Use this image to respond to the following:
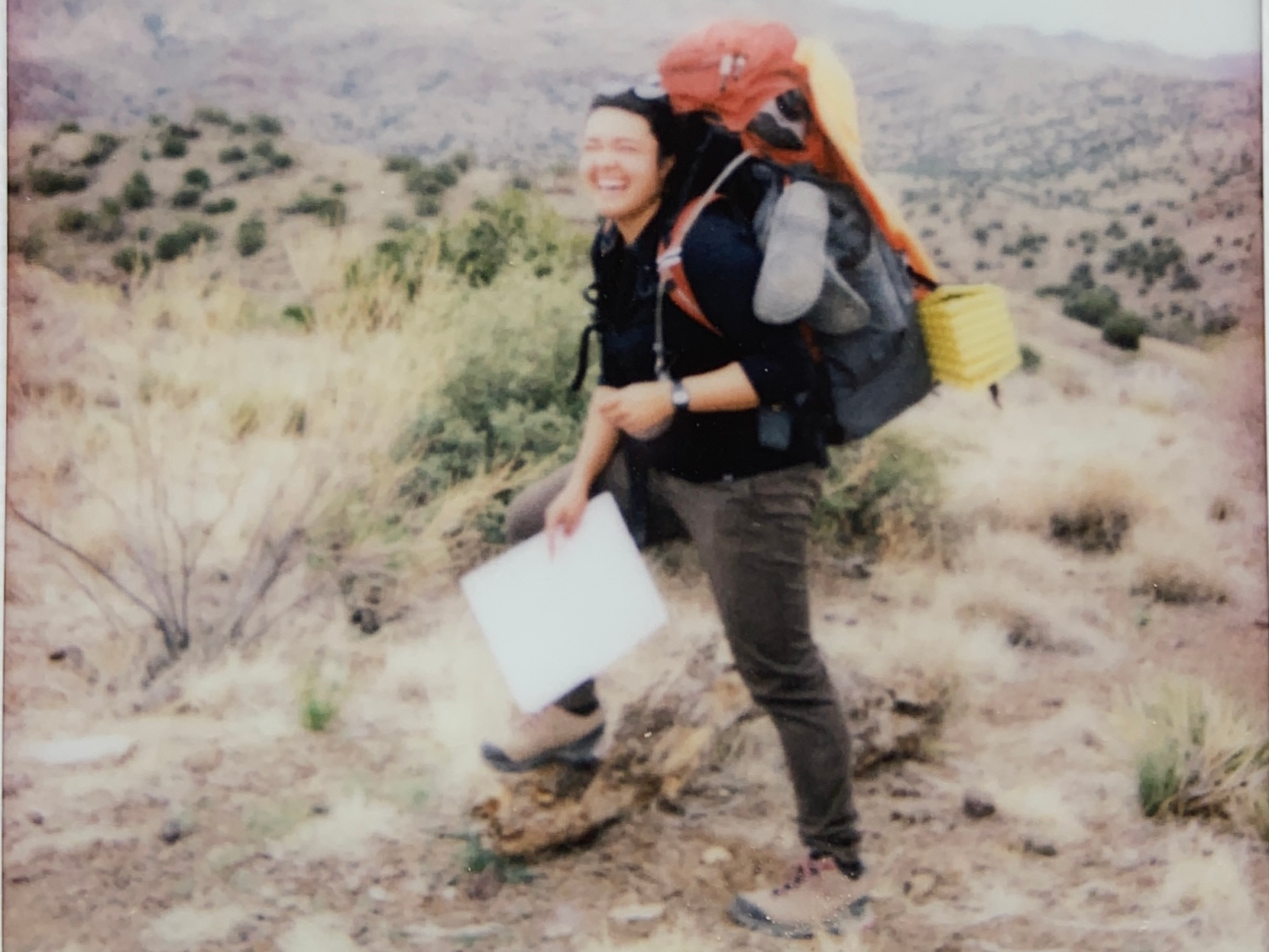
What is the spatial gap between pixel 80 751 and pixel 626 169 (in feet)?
6.12

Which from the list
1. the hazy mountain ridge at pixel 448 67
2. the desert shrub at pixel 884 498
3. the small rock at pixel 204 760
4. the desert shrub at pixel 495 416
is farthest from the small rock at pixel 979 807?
the small rock at pixel 204 760

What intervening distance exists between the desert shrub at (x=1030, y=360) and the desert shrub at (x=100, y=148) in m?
2.33

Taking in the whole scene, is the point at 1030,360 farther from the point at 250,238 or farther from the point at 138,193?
the point at 138,193

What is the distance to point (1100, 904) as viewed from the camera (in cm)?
268

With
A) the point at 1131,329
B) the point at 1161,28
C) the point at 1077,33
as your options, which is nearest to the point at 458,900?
the point at 1131,329

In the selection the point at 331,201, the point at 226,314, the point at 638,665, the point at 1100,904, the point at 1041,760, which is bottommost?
the point at 1100,904

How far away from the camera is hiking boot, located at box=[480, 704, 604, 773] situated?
265 centimetres

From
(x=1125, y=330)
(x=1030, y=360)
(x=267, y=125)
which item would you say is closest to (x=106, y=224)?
(x=267, y=125)

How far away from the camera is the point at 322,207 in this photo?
111 inches

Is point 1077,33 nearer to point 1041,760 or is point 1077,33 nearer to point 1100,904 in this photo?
point 1041,760

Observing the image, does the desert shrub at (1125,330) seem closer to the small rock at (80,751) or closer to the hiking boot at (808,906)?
the hiking boot at (808,906)

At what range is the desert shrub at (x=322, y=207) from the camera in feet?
9.20

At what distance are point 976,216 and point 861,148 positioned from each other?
0.37 meters

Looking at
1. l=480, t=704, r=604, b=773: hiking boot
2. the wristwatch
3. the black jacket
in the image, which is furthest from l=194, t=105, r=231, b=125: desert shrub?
l=480, t=704, r=604, b=773: hiking boot
